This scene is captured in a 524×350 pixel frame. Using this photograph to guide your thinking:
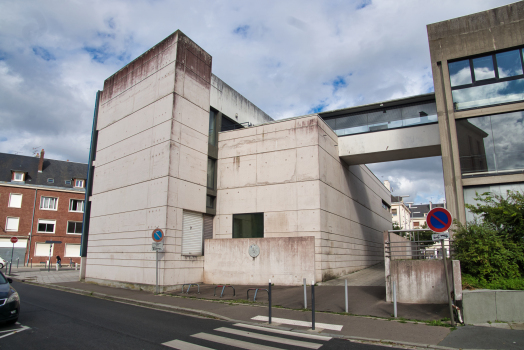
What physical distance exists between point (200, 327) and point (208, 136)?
1329 centimetres

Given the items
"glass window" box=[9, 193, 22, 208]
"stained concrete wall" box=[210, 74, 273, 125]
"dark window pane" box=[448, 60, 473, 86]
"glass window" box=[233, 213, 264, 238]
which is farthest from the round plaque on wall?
"glass window" box=[9, 193, 22, 208]

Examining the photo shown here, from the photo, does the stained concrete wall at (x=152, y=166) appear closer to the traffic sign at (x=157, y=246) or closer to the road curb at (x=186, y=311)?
the traffic sign at (x=157, y=246)

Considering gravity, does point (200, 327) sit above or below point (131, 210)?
below

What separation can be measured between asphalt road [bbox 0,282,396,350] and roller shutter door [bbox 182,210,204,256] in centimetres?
683

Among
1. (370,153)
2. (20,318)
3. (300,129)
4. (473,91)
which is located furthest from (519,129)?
(20,318)

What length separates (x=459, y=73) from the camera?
55.7 ft

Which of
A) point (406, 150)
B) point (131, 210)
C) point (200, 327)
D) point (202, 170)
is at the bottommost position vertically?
point (200, 327)

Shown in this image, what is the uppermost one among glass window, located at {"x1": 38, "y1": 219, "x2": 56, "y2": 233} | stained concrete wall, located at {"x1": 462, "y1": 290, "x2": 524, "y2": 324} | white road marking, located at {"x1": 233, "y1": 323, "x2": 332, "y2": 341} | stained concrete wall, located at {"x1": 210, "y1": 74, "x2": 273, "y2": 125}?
stained concrete wall, located at {"x1": 210, "y1": 74, "x2": 273, "y2": 125}

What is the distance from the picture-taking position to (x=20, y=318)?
30.2 feet

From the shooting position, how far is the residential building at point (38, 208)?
37906mm

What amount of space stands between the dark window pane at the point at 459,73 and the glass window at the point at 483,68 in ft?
1.01

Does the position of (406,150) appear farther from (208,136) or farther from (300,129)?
(208,136)

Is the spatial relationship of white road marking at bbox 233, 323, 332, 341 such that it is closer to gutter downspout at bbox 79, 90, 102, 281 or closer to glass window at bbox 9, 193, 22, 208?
gutter downspout at bbox 79, 90, 102, 281

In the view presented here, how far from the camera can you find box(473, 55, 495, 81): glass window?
53.5ft
